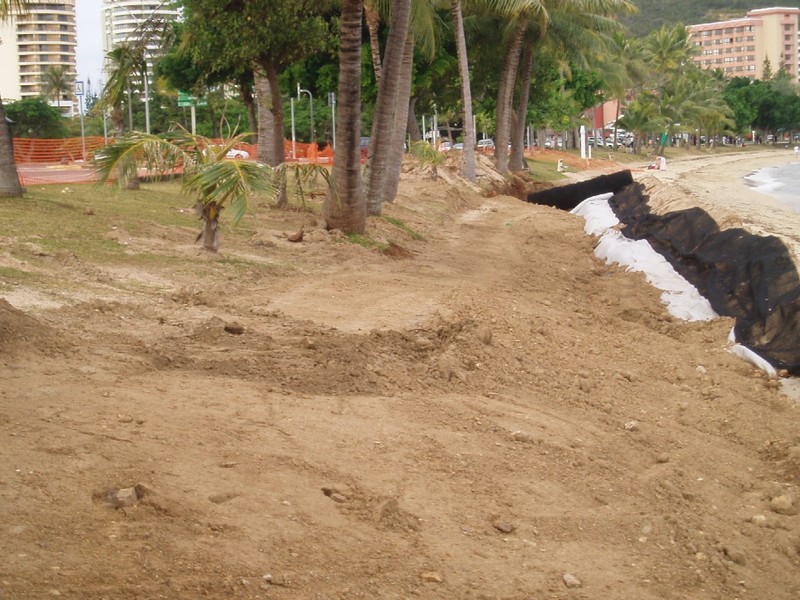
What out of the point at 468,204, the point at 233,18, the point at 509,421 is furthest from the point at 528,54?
the point at 509,421

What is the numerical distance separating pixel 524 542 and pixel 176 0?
1583cm

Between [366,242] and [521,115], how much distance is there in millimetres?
25346

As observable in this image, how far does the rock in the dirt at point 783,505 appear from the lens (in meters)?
6.61

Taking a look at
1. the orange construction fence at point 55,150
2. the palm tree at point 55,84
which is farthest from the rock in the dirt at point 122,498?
the palm tree at point 55,84

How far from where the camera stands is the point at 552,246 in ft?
67.4

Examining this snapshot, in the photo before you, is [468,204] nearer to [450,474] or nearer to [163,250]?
[163,250]

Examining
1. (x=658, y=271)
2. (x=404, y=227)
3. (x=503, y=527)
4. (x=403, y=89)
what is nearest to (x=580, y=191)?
(x=403, y=89)

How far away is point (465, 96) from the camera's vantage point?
101ft

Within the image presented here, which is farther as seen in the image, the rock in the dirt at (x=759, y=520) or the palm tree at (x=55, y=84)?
the palm tree at (x=55, y=84)

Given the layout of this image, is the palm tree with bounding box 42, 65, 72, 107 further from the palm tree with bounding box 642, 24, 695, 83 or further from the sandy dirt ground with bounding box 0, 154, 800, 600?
the sandy dirt ground with bounding box 0, 154, 800, 600

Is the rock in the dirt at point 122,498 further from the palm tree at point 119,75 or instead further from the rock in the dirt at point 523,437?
the palm tree at point 119,75

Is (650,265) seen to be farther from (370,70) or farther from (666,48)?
(666,48)

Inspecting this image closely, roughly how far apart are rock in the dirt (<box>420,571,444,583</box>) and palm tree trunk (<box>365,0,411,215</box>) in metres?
13.4

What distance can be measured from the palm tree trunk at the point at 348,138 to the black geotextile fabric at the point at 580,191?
1379 centimetres
